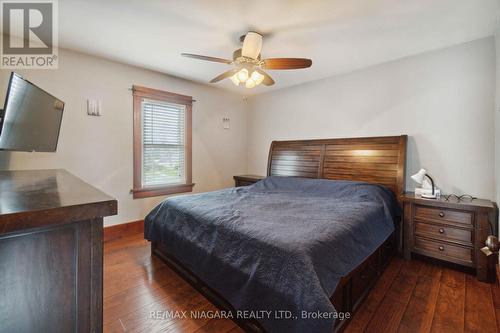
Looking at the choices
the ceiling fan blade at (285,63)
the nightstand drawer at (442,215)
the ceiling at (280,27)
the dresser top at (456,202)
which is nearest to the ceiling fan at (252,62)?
the ceiling fan blade at (285,63)

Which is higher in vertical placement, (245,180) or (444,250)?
(245,180)

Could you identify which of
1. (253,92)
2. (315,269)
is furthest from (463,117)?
(253,92)

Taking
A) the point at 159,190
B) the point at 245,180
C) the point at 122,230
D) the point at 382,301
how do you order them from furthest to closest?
the point at 245,180 → the point at 159,190 → the point at 122,230 → the point at 382,301

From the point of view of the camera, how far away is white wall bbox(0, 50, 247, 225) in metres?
2.68

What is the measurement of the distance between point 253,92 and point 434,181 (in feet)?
11.1

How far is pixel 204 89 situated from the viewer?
13.5 feet

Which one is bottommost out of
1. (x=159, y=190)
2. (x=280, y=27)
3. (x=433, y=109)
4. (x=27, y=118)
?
(x=159, y=190)

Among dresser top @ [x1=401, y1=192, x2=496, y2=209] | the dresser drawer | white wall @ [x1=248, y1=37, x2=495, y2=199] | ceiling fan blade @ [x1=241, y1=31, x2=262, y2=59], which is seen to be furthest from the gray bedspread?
ceiling fan blade @ [x1=241, y1=31, x2=262, y2=59]

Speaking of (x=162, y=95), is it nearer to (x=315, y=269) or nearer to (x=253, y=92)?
(x=253, y=92)

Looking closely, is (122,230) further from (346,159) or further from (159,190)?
(346,159)

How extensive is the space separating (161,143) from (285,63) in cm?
234

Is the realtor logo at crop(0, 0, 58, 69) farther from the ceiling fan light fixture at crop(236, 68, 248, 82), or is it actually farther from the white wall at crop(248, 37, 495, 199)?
the white wall at crop(248, 37, 495, 199)

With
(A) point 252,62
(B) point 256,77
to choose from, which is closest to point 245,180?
(B) point 256,77

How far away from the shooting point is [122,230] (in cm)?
321
